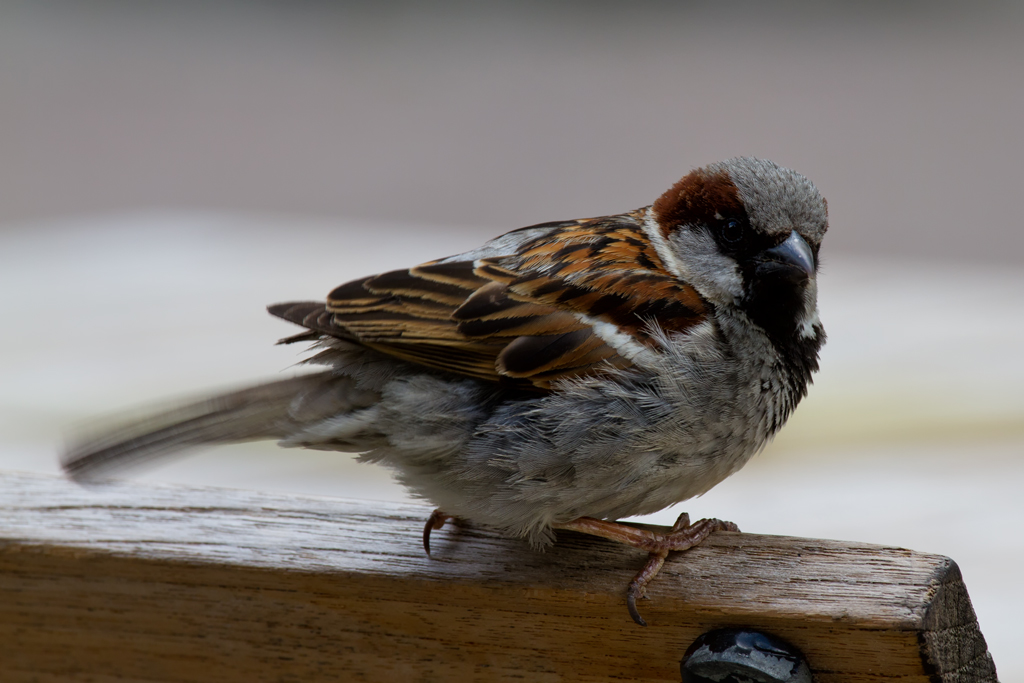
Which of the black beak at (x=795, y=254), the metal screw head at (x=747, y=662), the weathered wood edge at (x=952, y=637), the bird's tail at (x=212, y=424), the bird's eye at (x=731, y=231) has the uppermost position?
the bird's eye at (x=731, y=231)

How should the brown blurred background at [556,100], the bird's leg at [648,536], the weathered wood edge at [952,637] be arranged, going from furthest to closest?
the brown blurred background at [556,100], the bird's leg at [648,536], the weathered wood edge at [952,637]

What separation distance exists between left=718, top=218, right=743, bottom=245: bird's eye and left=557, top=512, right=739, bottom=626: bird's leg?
0.42 meters

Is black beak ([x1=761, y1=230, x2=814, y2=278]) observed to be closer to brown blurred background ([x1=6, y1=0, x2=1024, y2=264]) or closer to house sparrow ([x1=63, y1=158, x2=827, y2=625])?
house sparrow ([x1=63, y1=158, x2=827, y2=625])

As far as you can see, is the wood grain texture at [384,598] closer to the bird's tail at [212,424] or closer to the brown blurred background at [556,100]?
the bird's tail at [212,424]

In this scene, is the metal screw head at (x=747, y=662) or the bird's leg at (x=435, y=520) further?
the bird's leg at (x=435, y=520)

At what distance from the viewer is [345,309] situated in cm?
170

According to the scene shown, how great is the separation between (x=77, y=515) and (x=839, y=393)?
1.59 meters

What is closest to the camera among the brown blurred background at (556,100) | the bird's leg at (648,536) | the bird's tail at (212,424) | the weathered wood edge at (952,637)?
the weathered wood edge at (952,637)

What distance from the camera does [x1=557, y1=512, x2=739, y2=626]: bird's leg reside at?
144 centimetres

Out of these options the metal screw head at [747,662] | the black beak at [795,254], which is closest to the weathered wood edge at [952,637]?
the metal screw head at [747,662]

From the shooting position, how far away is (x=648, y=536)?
62.4 inches

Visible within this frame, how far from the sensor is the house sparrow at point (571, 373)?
5.30ft

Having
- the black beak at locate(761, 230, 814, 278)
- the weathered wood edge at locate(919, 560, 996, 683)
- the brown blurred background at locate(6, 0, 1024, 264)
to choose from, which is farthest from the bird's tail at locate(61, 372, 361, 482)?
the brown blurred background at locate(6, 0, 1024, 264)

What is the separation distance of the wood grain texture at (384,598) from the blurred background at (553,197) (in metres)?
0.40
